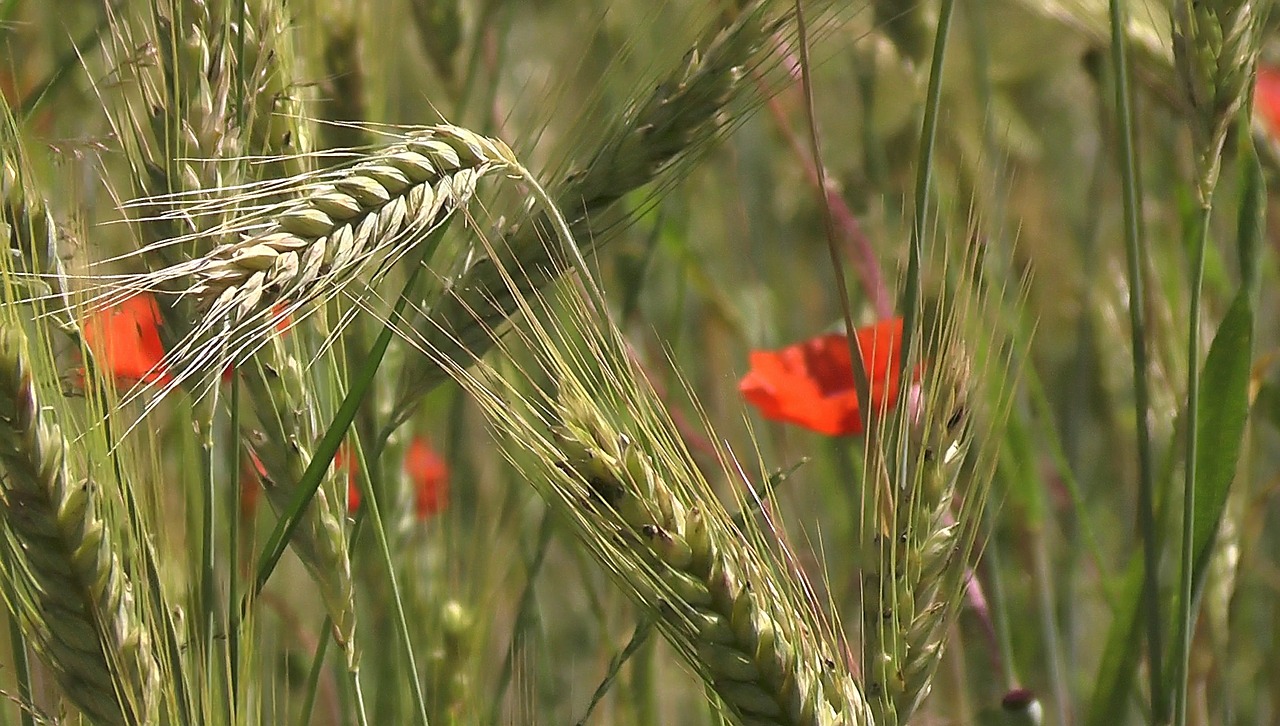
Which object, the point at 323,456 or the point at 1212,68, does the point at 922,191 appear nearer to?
the point at 1212,68

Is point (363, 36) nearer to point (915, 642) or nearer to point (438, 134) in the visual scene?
point (438, 134)

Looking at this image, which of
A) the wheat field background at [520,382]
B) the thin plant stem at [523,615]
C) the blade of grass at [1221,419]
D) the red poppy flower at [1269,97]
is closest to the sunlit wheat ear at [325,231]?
the wheat field background at [520,382]

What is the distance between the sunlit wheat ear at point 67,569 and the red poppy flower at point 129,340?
1.3 inches

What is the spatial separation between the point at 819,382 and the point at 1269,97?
0.60 m

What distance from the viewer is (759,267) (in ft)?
4.12

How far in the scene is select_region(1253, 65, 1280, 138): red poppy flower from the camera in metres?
0.98

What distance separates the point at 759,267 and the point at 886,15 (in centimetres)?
47

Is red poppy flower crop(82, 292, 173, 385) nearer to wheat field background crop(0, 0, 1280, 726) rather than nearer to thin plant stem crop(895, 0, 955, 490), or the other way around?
wheat field background crop(0, 0, 1280, 726)

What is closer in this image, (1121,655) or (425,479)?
(1121,655)

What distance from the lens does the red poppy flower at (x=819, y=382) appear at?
808mm

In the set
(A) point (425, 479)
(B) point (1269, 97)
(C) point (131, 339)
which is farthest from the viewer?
(B) point (1269, 97)

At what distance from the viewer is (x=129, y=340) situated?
34.1 inches

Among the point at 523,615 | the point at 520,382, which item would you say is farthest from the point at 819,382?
the point at 523,615

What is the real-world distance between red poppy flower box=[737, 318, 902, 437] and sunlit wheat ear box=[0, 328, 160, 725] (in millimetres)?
409
